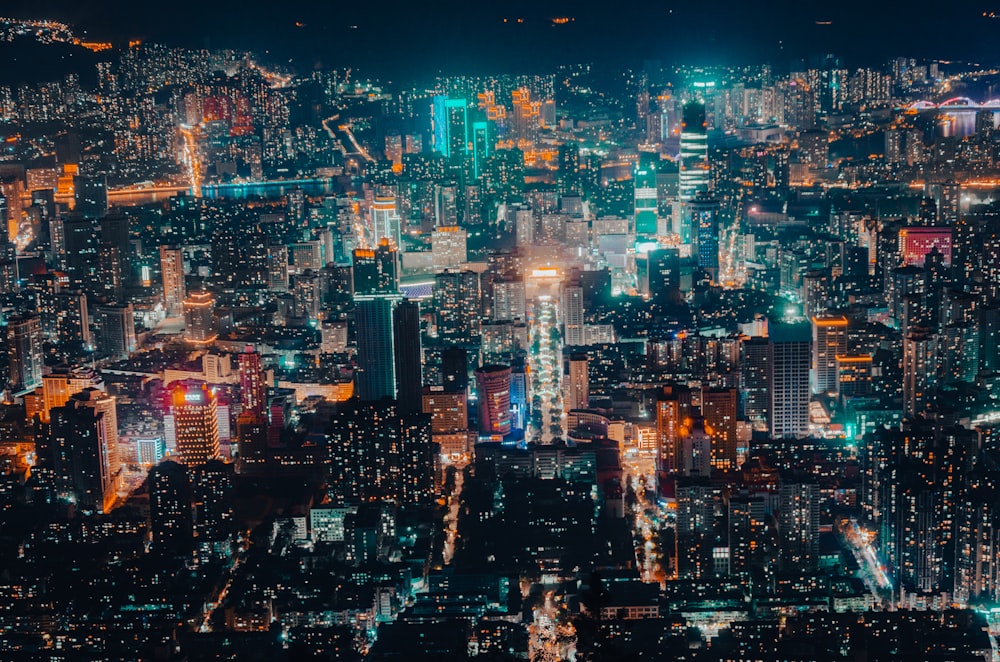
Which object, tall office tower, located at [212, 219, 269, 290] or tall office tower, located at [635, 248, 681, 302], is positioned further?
tall office tower, located at [212, 219, 269, 290]

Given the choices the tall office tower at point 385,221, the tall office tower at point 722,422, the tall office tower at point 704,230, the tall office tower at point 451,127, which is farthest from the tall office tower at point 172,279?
the tall office tower at point 722,422

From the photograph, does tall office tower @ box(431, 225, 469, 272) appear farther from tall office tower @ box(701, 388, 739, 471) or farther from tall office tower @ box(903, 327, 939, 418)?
tall office tower @ box(701, 388, 739, 471)

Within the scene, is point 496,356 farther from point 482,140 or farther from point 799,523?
point 482,140

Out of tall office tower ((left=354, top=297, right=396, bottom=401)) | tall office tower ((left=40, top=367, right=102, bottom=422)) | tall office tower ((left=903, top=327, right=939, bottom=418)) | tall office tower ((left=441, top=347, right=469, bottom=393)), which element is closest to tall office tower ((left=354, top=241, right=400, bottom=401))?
tall office tower ((left=354, top=297, right=396, bottom=401))

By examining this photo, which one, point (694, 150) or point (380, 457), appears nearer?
point (380, 457)

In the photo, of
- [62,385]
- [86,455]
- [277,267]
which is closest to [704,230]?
[277,267]
